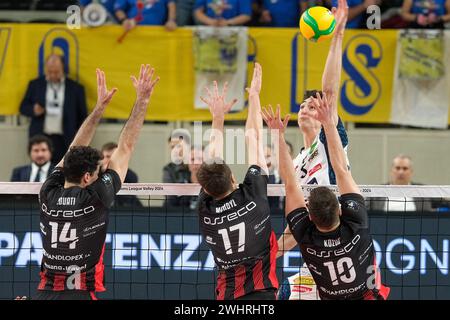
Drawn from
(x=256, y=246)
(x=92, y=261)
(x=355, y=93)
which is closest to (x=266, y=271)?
(x=256, y=246)

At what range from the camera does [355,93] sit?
15.4m

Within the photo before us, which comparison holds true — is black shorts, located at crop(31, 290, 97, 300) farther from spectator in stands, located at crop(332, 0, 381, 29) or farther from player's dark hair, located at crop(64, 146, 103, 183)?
spectator in stands, located at crop(332, 0, 381, 29)

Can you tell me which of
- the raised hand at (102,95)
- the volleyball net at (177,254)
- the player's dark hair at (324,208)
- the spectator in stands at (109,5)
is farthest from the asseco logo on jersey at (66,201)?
the spectator in stands at (109,5)

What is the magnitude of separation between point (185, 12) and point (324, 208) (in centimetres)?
803

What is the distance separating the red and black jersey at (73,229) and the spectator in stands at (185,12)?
7.06 m

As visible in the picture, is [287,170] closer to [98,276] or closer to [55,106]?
[98,276]

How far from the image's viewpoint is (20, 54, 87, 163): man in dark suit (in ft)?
50.2

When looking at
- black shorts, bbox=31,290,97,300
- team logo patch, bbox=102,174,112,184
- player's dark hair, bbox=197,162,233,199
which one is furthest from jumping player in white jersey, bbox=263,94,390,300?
black shorts, bbox=31,290,97,300

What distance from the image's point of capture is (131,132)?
935cm

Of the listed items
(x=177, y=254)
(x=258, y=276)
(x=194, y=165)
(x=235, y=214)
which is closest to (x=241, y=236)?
(x=235, y=214)

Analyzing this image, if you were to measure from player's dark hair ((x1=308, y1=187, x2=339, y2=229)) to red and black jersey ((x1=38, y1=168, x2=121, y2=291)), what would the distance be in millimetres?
1787

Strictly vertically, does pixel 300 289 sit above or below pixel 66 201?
below

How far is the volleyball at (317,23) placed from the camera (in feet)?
34.4

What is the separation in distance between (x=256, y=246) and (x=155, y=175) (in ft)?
23.1
